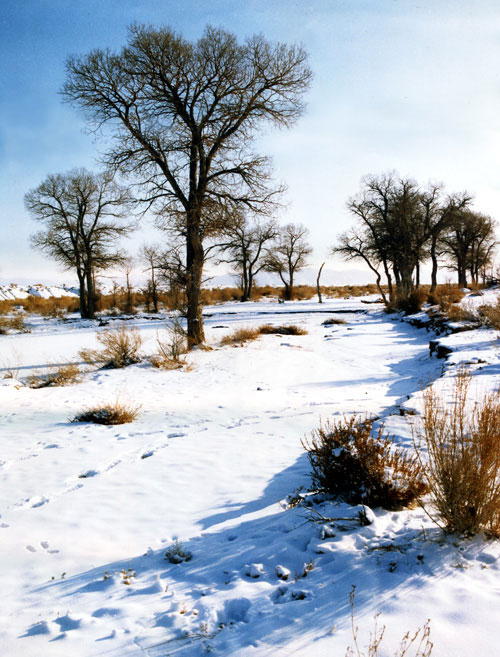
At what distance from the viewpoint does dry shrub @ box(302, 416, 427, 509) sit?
123 inches

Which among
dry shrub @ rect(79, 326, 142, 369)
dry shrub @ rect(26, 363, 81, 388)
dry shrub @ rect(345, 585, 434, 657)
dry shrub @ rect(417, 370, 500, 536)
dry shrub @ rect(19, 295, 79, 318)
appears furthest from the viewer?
dry shrub @ rect(19, 295, 79, 318)

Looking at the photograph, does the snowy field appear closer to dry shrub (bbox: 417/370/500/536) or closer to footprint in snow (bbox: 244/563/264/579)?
footprint in snow (bbox: 244/563/264/579)

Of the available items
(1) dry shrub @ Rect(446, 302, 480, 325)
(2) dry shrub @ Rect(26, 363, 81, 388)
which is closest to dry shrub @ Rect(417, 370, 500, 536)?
(2) dry shrub @ Rect(26, 363, 81, 388)

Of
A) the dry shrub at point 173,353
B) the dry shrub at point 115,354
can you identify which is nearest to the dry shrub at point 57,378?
the dry shrub at point 115,354

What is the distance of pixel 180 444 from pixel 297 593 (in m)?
3.77

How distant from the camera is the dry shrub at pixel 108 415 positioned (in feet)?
23.1

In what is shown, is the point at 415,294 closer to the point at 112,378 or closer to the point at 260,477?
the point at 112,378

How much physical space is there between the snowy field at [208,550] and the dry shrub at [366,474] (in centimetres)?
14

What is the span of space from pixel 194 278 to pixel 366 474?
11654mm

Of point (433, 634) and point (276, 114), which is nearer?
point (433, 634)

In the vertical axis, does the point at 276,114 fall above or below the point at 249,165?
above

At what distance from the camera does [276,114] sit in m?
13.6

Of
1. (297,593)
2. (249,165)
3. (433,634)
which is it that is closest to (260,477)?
(297,593)

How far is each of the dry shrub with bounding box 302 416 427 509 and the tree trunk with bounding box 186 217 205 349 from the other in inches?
439
